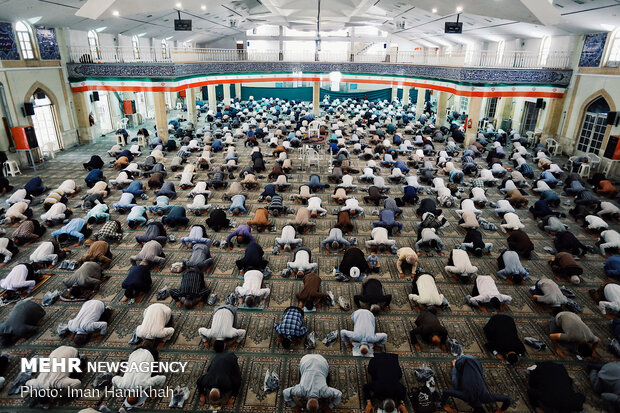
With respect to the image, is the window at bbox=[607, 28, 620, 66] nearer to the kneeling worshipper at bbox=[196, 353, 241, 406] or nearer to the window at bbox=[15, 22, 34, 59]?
the kneeling worshipper at bbox=[196, 353, 241, 406]

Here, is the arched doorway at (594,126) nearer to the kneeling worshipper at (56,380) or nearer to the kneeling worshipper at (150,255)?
the kneeling worshipper at (150,255)

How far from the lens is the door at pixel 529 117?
61.4 feet

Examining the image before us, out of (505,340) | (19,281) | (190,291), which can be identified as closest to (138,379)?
(190,291)

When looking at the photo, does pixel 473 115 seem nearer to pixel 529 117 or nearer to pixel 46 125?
pixel 529 117

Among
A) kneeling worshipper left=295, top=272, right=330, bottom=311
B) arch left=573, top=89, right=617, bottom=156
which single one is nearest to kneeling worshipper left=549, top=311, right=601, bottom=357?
kneeling worshipper left=295, top=272, right=330, bottom=311

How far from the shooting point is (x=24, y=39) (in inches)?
527

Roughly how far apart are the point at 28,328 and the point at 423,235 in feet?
22.7

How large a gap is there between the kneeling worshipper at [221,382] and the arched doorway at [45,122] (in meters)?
13.2

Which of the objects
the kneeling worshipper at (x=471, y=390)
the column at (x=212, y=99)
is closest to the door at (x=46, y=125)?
the column at (x=212, y=99)

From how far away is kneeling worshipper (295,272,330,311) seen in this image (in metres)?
6.10

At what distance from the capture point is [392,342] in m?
5.50

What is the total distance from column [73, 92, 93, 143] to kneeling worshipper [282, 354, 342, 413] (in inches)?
642

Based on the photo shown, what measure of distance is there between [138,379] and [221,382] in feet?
3.20

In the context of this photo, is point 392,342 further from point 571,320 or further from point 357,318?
point 571,320
